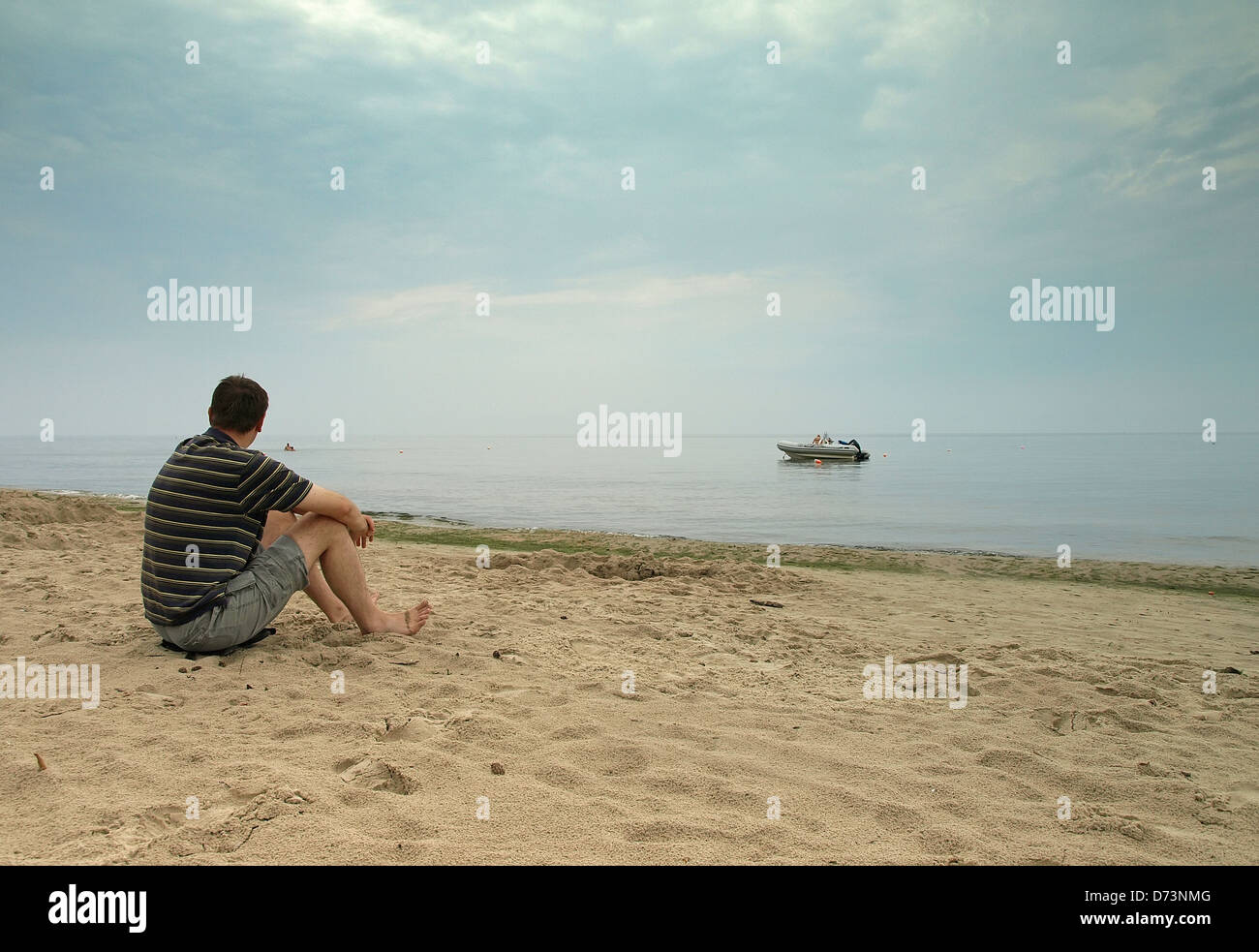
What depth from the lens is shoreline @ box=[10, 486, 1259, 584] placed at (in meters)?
10.9

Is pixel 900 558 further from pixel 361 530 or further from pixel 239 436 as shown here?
pixel 239 436

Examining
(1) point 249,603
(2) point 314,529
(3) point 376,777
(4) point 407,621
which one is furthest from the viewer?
(4) point 407,621

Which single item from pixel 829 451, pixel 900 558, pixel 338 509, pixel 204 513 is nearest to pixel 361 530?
pixel 338 509

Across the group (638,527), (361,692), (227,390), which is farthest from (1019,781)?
(638,527)

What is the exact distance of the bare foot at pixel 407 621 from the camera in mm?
5262

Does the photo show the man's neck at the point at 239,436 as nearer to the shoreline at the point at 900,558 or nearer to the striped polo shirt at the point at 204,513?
the striped polo shirt at the point at 204,513

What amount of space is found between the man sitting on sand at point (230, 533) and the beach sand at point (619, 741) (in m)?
0.31

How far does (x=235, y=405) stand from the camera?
434 cm

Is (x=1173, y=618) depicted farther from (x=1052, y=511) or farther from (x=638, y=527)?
(x=1052, y=511)

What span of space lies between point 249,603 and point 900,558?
418 inches

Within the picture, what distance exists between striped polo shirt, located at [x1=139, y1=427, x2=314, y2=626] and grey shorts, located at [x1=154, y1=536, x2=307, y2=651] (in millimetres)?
64

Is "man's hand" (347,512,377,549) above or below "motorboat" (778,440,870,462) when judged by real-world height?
below

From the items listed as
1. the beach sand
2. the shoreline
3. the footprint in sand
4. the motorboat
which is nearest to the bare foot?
the beach sand

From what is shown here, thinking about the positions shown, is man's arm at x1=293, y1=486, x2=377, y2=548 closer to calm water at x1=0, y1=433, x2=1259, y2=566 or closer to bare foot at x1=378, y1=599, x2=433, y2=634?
bare foot at x1=378, y1=599, x2=433, y2=634
